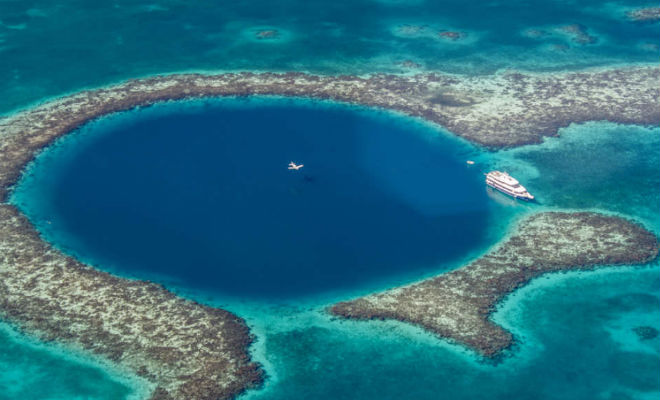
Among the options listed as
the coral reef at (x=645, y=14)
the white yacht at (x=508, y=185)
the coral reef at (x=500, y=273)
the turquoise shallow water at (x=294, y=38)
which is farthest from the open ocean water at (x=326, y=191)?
the coral reef at (x=645, y=14)

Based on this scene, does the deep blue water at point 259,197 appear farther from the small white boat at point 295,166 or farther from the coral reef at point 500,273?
the coral reef at point 500,273

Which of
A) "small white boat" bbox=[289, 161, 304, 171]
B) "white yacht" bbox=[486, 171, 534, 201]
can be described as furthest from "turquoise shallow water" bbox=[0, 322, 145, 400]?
"white yacht" bbox=[486, 171, 534, 201]

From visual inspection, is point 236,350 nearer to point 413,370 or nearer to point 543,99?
point 413,370

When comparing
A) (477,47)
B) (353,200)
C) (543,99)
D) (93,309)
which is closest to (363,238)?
(353,200)

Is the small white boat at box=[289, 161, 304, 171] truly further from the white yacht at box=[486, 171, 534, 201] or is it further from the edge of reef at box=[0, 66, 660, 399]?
the white yacht at box=[486, 171, 534, 201]

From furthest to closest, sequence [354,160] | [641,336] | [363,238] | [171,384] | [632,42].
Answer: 1. [632,42]
2. [354,160]
3. [363,238]
4. [641,336]
5. [171,384]
